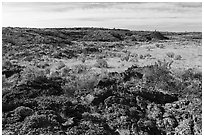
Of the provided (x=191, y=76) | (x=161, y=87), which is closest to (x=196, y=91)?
(x=161, y=87)

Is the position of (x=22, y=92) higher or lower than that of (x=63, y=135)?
higher

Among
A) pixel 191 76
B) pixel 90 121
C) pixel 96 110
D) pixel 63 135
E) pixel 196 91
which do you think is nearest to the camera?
pixel 63 135

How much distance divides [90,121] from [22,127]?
147cm

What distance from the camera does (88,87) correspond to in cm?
967

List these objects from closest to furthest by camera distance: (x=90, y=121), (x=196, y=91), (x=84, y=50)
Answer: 1. (x=90, y=121)
2. (x=196, y=91)
3. (x=84, y=50)

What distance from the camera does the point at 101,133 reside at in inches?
297

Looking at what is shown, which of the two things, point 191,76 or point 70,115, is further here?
point 191,76

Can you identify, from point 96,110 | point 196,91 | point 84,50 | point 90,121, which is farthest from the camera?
point 84,50

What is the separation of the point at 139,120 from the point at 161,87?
1997 mm

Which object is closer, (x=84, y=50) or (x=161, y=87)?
(x=161, y=87)

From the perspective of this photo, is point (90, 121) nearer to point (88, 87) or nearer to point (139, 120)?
point (139, 120)

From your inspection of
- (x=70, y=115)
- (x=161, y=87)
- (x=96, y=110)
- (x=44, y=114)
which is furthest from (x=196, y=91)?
(x=44, y=114)

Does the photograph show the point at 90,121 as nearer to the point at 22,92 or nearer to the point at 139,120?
the point at 139,120

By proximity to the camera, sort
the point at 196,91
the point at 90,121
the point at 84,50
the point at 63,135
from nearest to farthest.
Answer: the point at 63,135 < the point at 90,121 < the point at 196,91 < the point at 84,50
